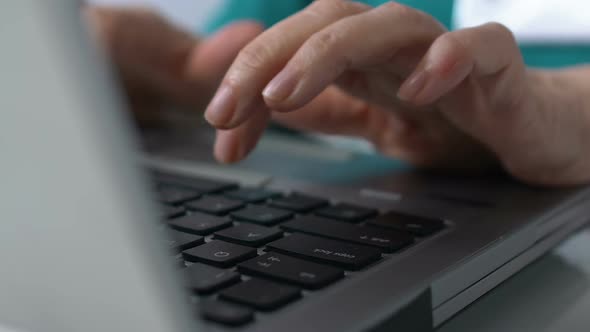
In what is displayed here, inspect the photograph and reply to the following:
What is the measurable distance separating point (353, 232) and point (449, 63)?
0.09m

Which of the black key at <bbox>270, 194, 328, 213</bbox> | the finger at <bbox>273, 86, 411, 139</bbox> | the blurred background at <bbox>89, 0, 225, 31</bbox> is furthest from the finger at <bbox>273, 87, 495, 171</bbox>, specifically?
the blurred background at <bbox>89, 0, 225, 31</bbox>

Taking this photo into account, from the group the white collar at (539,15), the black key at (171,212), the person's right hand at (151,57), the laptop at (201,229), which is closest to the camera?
the laptop at (201,229)

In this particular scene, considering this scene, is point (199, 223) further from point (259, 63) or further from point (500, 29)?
point (500, 29)

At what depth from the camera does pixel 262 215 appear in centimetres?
33

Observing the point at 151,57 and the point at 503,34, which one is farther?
the point at 151,57

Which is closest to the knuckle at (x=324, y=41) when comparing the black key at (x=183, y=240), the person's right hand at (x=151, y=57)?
the black key at (x=183, y=240)

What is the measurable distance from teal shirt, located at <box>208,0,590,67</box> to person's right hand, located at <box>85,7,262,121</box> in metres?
0.11

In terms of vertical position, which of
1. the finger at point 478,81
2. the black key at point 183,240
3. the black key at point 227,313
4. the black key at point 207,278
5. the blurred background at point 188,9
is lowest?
the black key at point 227,313

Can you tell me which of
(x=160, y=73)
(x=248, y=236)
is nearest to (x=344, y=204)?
(x=248, y=236)

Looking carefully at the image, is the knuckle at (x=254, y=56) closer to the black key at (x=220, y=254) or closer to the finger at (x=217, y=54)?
the black key at (x=220, y=254)

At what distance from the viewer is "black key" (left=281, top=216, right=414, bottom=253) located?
29cm

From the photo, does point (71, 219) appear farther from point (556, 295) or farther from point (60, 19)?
point (556, 295)

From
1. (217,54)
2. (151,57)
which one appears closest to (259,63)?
(217,54)

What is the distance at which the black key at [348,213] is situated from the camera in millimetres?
335
